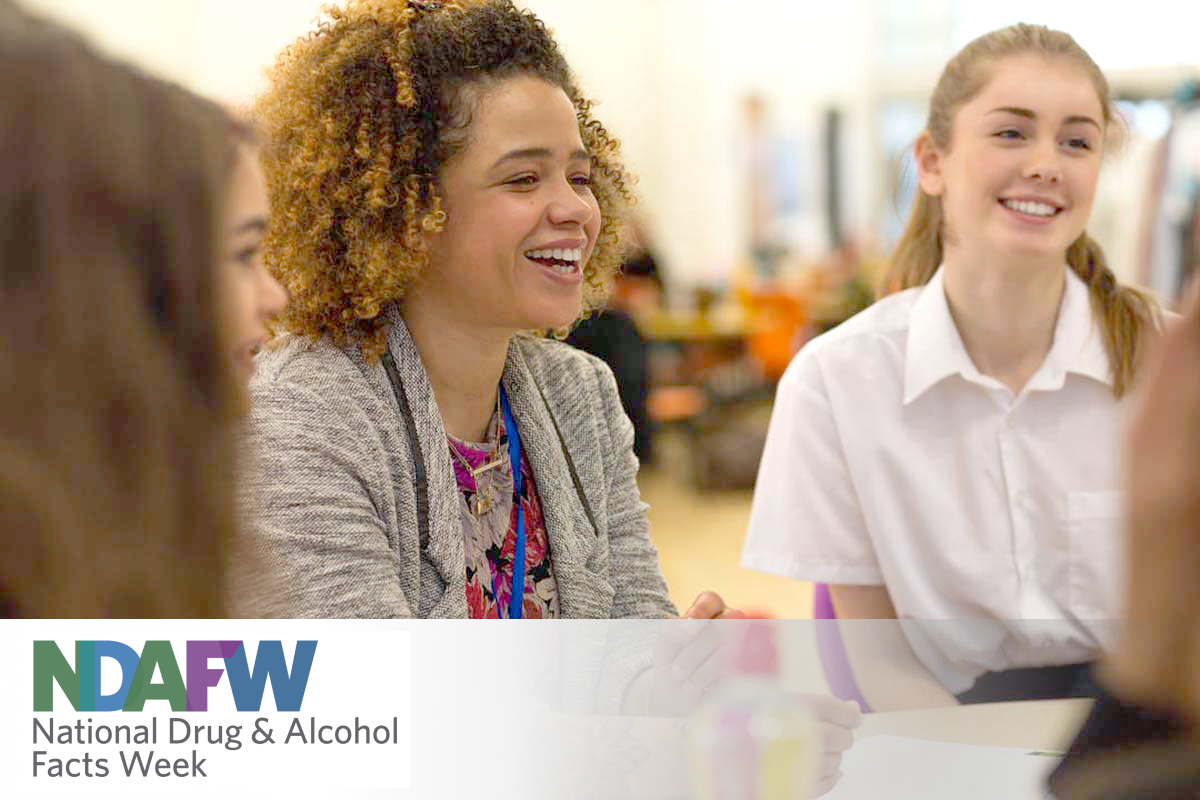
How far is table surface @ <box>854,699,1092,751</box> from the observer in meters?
1.14

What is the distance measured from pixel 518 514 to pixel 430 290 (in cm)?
24

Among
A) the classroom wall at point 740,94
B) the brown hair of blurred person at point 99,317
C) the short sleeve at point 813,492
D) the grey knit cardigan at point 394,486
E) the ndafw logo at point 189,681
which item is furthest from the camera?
the classroom wall at point 740,94

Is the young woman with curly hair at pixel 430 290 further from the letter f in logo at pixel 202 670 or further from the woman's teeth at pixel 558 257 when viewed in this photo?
the letter f in logo at pixel 202 670

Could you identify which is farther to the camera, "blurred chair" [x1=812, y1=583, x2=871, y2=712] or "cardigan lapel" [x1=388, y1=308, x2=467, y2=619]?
"blurred chair" [x1=812, y1=583, x2=871, y2=712]

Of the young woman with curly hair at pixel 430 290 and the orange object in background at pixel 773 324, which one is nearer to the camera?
the young woman with curly hair at pixel 430 290

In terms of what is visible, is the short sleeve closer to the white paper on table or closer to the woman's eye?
the white paper on table

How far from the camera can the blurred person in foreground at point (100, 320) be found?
69 cm

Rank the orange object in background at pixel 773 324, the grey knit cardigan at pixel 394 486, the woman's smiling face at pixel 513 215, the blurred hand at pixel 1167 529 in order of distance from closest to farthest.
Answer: the blurred hand at pixel 1167 529 → the grey knit cardigan at pixel 394 486 → the woman's smiling face at pixel 513 215 → the orange object in background at pixel 773 324

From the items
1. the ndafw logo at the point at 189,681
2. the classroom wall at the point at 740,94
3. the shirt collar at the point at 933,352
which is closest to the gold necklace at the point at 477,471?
the ndafw logo at the point at 189,681

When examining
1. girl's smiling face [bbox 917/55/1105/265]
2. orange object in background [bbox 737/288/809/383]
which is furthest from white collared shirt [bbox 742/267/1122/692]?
orange object in background [bbox 737/288/809/383]

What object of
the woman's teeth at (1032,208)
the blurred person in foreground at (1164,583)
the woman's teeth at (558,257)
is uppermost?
the woman's teeth at (1032,208)

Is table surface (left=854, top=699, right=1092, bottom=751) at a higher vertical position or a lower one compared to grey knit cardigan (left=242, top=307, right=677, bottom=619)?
lower

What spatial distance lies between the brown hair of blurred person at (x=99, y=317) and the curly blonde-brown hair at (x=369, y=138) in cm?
52

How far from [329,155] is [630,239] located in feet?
1.25
